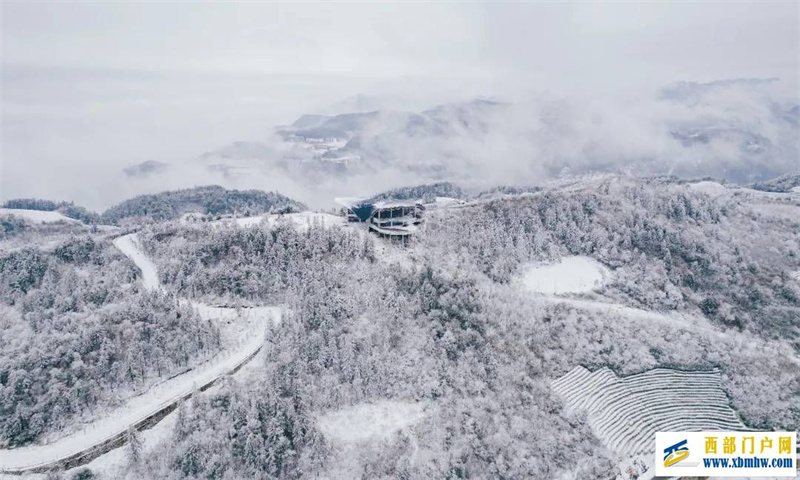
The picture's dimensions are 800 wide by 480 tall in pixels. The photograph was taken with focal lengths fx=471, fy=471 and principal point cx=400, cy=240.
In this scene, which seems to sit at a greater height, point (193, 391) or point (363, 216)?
point (363, 216)

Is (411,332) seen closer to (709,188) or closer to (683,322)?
(683,322)

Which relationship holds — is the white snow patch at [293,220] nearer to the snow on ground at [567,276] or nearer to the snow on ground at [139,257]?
the snow on ground at [139,257]

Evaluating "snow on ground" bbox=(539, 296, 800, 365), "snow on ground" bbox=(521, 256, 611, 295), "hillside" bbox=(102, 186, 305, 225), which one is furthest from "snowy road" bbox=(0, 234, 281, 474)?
"hillside" bbox=(102, 186, 305, 225)

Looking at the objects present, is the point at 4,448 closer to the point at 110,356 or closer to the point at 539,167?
the point at 110,356

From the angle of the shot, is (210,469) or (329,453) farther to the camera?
(329,453)

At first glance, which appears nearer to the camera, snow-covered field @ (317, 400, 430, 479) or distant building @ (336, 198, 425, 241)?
snow-covered field @ (317, 400, 430, 479)

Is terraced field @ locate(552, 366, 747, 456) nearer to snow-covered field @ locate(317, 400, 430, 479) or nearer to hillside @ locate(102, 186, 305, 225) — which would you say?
snow-covered field @ locate(317, 400, 430, 479)

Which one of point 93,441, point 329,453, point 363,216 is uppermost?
point 363,216

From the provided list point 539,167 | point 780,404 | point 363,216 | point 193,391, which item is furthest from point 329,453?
point 539,167

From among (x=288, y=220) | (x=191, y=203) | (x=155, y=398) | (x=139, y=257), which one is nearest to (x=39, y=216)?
(x=191, y=203)
